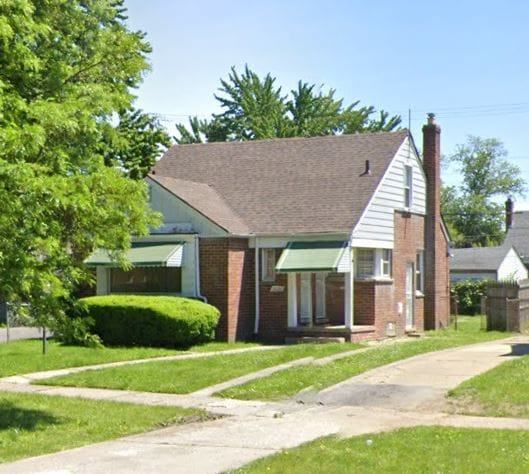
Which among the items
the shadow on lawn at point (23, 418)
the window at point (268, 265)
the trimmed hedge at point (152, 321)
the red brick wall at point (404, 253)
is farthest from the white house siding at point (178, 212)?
the shadow on lawn at point (23, 418)

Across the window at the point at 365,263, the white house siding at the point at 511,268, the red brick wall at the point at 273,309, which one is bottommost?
the red brick wall at the point at 273,309

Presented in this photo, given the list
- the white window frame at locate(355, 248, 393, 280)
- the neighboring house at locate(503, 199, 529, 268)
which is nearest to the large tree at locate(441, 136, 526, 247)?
the neighboring house at locate(503, 199, 529, 268)

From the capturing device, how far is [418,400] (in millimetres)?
13805

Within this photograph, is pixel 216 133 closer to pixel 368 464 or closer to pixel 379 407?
pixel 379 407

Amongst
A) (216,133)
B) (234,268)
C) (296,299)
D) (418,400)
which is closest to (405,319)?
(296,299)

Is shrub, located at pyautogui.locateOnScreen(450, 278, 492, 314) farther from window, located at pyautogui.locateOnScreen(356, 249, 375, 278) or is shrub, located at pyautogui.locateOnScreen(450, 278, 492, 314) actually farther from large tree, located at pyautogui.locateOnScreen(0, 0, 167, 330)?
large tree, located at pyautogui.locateOnScreen(0, 0, 167, 330)

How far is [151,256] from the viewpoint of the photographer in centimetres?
2366

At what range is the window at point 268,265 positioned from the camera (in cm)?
2495

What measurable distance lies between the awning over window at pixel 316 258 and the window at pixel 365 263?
6.09ft

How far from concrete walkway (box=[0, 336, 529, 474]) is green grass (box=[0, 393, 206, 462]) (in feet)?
1.34

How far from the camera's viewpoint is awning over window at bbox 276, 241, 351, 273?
908 inches

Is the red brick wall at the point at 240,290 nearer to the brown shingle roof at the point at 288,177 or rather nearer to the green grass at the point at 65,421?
the brown shingle roof at the point at 288,177

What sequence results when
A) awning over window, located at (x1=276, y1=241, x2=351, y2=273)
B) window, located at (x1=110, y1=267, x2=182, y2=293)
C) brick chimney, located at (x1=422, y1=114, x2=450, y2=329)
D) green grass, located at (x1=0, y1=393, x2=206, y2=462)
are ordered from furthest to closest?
1. brick chimney, located at (x1=422, y1=114, x2=450, y2=329)
2. window, located at (x1=110, y1=267, x2=182, y2=293)
3. awning over window, located at (x1=276, y1=241, x2=351, y2=273)
4. green grass, located at (x1=0, y1=393, x2=206, y2=462)

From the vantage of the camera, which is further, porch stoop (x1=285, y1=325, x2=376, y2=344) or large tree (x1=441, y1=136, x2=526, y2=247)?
large tree (x1=441, y1=136, x2=526, y2=247)
